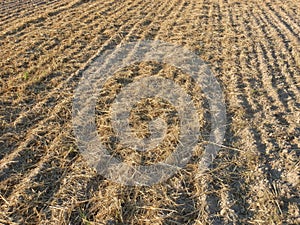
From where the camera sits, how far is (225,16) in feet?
35.0

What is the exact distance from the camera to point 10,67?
6875mm

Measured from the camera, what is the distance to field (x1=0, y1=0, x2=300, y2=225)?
3.77 metres

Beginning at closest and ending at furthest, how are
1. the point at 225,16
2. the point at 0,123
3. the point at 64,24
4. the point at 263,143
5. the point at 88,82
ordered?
the point at 263,143, the point at 0,123, the point at 88,82, the point at 64,24, the point at 225,16

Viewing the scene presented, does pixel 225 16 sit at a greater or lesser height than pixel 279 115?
lesser

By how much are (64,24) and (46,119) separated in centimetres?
500

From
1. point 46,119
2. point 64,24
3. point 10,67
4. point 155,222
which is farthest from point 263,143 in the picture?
point 64,24

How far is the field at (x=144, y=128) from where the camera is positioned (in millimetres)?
3766

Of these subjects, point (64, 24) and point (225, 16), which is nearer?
point (64, 24)

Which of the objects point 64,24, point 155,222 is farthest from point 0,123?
point 64,24

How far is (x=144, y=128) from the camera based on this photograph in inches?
200

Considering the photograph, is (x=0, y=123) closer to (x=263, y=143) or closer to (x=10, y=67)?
(x=10, y=67)

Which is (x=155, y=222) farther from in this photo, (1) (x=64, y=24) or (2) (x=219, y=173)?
(1) (x=64, y=24)

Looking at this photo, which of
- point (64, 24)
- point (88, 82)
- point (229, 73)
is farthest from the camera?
point (64, 24)

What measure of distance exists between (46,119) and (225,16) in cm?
744
